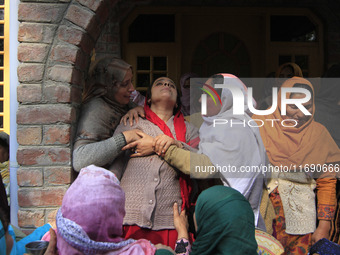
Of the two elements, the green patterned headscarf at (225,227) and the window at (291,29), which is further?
the window at (291,29)

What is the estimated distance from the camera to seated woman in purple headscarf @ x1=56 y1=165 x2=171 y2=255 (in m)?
1.36

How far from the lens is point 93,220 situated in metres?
1.38

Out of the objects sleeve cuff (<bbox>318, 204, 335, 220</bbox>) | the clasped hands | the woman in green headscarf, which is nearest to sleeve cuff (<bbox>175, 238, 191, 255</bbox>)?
the woman in green headscarf

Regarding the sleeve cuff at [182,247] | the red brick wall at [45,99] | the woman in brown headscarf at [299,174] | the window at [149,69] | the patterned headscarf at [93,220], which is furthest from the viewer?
the window at [149,69]

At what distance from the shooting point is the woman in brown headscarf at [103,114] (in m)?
2.08

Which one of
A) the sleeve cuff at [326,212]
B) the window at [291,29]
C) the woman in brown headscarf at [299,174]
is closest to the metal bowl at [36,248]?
the woman in brown headscarf at [299,174]

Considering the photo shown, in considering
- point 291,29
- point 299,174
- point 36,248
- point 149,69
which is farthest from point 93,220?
point 291,29

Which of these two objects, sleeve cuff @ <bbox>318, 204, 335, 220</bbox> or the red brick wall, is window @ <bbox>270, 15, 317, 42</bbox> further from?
the red brick wall

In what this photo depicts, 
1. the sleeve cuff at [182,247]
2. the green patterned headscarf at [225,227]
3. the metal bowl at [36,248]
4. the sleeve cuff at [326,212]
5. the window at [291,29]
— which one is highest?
the window at [291,29]

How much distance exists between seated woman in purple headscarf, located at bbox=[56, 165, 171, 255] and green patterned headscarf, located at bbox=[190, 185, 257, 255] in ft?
0.87

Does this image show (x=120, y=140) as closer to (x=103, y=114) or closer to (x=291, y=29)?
(x=103, y=114)

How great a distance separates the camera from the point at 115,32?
4.07m

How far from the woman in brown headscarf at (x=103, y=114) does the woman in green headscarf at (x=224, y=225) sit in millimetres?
798

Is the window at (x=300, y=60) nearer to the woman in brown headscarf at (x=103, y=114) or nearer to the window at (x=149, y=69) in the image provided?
the window at (x=149, y=69)
